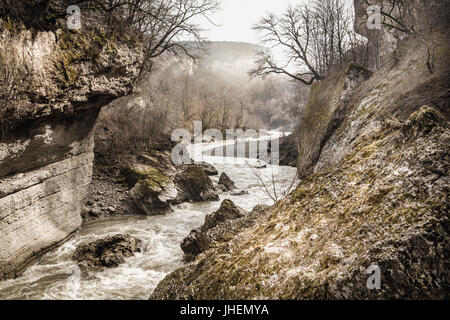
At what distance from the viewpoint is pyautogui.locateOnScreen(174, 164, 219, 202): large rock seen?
14195 mm

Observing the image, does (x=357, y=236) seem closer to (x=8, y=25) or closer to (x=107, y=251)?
(x=107, y=251)

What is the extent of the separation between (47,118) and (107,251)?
3.66 m

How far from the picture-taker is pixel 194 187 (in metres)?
14.5

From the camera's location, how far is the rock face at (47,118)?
19.9 feet

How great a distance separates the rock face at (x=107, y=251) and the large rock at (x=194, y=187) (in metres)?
5.96

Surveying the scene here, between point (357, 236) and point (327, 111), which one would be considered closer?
point (357, 236)

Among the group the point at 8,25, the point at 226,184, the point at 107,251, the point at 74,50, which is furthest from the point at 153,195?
the point at 8,25

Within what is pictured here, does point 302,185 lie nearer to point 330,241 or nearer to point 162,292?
point 330,241

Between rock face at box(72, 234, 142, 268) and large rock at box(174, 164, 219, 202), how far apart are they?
235 inches

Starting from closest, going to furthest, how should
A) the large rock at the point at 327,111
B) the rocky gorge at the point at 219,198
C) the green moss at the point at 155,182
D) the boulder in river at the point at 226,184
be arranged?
the rocky gorge at the point at 219,198, the green moss at the point at 155,182, the large rock at the point at 327,111, the boulder in river at the point at 226,184

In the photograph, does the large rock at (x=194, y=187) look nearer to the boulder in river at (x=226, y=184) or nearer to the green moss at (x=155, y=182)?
the green moss at (x=155, y=182)

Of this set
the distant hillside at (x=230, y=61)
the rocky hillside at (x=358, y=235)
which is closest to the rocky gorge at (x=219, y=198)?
the rocky hillside at (x=358, y=235)

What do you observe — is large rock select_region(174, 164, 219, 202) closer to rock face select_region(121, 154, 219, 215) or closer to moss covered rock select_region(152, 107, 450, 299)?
rock face select_region(121, 154, 219, 215)

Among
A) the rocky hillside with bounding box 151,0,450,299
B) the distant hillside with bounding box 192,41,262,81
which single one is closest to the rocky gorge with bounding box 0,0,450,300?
the rocky hillside with bounding box 151,0,450,299
